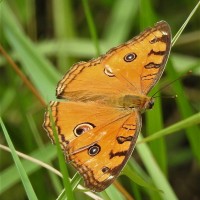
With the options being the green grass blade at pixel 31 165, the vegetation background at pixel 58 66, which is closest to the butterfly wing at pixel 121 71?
the vegetation background at pixel 58 66

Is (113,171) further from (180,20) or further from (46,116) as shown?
(180,20)

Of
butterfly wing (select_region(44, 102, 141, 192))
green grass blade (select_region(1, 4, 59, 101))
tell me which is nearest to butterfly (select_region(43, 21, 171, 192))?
butterfly wing (select_region(44, 102, 141, 192))

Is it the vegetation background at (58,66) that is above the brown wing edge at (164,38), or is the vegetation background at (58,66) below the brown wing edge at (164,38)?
above

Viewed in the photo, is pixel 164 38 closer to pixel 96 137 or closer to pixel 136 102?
pixel 136 102

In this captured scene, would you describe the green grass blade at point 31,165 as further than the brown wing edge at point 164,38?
Yes

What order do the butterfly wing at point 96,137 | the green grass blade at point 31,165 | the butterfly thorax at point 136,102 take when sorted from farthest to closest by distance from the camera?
1. the green grass blade at point 31,165
2. the butterfly thorax at point 136,102
3. the butterfly wing at point 96,137

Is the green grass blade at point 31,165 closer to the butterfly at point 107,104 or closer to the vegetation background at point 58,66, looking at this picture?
the vegetation background at point 58,66
